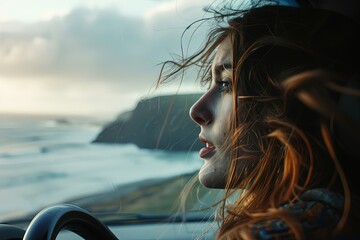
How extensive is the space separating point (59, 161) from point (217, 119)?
1.17 m

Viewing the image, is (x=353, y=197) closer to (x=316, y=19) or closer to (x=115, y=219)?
(x=316, y=19)

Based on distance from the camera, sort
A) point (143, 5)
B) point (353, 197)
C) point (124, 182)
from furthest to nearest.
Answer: point (124, 182) → point (143, 5) → point (353, 197)

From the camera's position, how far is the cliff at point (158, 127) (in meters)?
2.37

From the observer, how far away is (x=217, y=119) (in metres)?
1.67

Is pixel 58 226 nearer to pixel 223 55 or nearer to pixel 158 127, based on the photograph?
pixel 223 55

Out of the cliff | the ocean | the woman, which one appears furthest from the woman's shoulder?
the ocean

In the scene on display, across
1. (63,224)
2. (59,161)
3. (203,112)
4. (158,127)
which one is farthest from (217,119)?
Answer: (59,161)

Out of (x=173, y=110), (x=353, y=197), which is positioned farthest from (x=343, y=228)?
(x=173, y=110)

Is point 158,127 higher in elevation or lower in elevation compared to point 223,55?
lower

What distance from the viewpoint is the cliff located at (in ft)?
7.77

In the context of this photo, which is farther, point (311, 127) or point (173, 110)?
point (173, 110)

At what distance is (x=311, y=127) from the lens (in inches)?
57.0

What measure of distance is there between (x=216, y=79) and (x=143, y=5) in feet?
2.47

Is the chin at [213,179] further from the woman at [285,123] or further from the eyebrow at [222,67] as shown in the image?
the eyebrow at [222,67]
